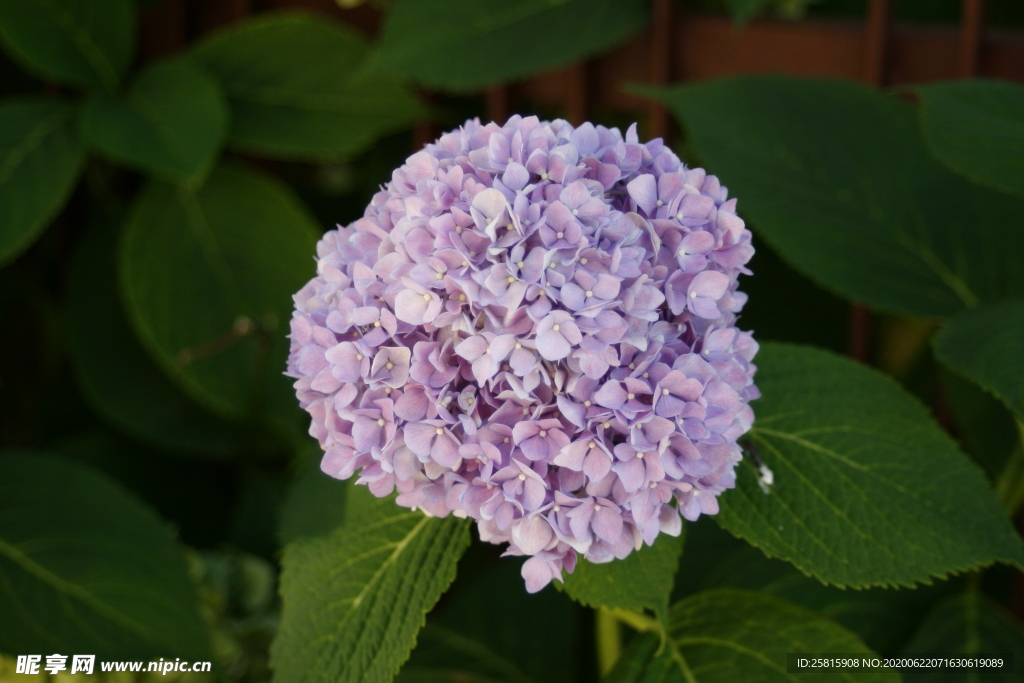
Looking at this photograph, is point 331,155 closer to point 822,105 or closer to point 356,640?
point 822,105

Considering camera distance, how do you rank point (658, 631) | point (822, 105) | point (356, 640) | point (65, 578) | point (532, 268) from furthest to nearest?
point (822, 105) → point (65, 578) → point (658, 631) → point (356, 640) → point (532, 268)

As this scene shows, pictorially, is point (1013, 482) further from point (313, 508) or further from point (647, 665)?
point (313, 508)

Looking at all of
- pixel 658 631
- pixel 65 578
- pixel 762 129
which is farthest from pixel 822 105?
pixel 65 578

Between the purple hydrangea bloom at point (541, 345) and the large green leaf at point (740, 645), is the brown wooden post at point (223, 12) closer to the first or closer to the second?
the purple hydrangea bloom at point (541, 345)

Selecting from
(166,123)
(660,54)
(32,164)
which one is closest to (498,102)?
(660,54)

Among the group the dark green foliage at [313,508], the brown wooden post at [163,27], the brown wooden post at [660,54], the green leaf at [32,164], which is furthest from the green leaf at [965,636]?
Result: the brown wooden post at [163,27]

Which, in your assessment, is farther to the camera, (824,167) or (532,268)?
(824,167)
